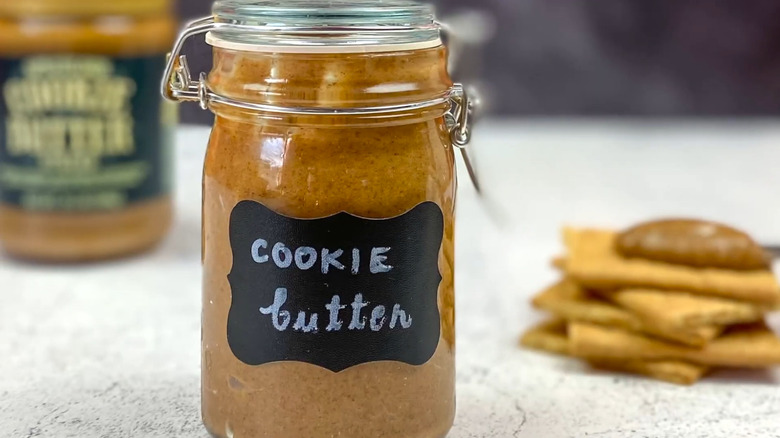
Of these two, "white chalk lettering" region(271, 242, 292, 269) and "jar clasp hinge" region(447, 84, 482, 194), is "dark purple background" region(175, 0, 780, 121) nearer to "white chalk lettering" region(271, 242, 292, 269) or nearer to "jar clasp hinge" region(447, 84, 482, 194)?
"jar clasp hinge" region(447, 84, 482, 194)

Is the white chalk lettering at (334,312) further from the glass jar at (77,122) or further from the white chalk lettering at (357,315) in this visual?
the glass jar at (77,122)

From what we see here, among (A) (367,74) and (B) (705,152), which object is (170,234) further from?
(B) (705,152)

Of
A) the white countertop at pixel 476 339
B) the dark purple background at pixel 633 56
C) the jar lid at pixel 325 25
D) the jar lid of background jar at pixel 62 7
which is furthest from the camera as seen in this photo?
the dark purple background at pixel 633 56

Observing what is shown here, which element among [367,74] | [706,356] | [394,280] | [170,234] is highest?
[367,74]

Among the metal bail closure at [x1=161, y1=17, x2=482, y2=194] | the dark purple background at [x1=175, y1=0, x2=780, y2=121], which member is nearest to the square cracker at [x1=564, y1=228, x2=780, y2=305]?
the metal bail closure at [x1=161, y1=17, x2=482, y2=194]

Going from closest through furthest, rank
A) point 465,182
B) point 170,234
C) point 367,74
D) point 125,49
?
1. point 367,74
2. point 465,182
3. point 125,49
4. point 170,234

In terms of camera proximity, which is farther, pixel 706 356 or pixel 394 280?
pixel 706 356

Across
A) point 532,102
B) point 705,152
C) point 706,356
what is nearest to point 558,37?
point 532,102

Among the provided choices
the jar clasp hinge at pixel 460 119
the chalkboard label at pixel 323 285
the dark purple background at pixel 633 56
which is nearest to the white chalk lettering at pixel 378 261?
the chalkboard label at pixel 323 285

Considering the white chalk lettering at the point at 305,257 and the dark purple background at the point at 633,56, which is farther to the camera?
the dark purple background at the point at 633,56
